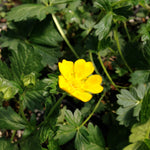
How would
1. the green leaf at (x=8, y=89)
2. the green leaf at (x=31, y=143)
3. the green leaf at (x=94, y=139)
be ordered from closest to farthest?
the green leaf at (x=8, y=89), the green leaf at (x=31, y=143), the green leaf at (x=94, y=139)

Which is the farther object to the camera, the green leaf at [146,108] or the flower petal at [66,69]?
the green leaf at [146,108]

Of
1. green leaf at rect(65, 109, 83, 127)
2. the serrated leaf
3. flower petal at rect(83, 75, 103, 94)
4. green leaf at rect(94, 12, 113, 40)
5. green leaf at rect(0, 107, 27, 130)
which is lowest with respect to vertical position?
the serrated leaf

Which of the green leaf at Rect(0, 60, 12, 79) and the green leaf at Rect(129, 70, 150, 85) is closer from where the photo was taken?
the green leaf at Rect(0, 60, 12, 79)

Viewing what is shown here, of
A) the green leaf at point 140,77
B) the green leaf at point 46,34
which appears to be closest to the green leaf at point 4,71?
the green leaf at point 46,34

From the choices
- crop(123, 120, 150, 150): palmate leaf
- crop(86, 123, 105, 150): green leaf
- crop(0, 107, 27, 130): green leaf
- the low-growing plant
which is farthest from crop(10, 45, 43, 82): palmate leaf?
crop(123, 120, 150, 150): palmate leaf

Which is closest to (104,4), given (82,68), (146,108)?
(82,68)

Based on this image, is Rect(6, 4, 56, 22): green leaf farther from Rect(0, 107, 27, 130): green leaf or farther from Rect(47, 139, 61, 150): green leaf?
Rect(47, 139, 61, 150): green leaf

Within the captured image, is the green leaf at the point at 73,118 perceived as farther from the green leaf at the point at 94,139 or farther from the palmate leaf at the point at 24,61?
the palmate leaf at the point at 24,61

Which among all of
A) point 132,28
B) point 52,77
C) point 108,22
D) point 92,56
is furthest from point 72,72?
point 132,28

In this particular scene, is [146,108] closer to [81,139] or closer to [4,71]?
[81,139]
